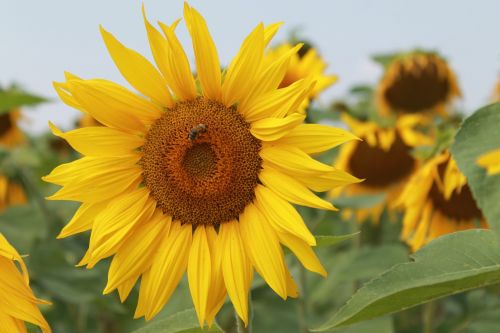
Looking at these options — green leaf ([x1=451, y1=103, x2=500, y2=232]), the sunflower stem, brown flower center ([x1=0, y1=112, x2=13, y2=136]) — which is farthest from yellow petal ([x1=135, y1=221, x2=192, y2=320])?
brown flower center ([x1=0, y1=112, x2=13, y2=136])

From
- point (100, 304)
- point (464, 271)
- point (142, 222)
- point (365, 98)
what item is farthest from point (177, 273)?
point (365, 98)

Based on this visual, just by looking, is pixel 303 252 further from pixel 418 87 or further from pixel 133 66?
pixel 418 87

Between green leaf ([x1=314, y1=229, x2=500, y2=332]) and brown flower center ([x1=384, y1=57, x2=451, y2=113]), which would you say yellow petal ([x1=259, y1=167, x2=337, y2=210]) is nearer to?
green leaf ([x1=314, y1=229, x2=500, y2=332])

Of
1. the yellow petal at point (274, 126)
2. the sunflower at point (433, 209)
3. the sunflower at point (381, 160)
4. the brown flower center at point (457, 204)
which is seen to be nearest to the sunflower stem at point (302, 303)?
the sunflower at point (433, 209)

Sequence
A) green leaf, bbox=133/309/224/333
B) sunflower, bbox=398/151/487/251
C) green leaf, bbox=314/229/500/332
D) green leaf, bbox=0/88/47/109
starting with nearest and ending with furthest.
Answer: green leaf, bbox=314/229/500/332 → green leaf, bbox=133/309/224/333 → sunflower, bbox=398/151/487/251 → green leaf, bbox=0/88/47/109

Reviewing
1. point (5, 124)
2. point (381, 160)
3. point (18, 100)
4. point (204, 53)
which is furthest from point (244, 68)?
point (5, 124)

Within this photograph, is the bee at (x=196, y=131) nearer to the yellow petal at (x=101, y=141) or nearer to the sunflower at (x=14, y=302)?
the yellow petal at (x=101, y=141)

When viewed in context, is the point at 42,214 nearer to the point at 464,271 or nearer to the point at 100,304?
the point at 100,304
